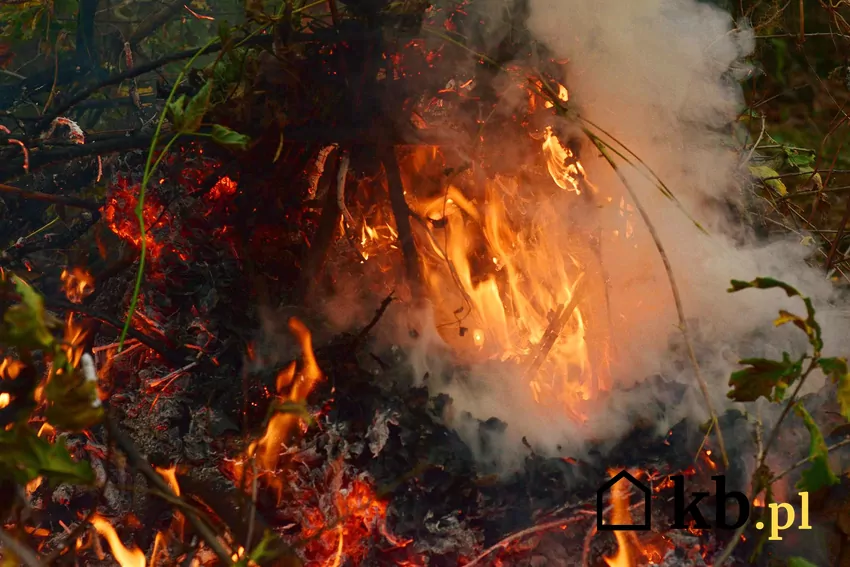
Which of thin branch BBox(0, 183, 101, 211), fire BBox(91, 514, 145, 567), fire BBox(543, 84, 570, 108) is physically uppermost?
fire BBox(543, 84, 570, 108)

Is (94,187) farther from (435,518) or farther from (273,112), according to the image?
(435,518)

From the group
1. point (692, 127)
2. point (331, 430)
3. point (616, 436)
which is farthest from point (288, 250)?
point (692, 127)

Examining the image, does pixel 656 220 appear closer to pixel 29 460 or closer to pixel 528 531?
pixel 528 531

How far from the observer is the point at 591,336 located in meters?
2.27

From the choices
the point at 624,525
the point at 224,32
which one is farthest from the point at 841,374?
the point at 224,32

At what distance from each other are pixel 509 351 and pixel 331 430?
0.68 meters

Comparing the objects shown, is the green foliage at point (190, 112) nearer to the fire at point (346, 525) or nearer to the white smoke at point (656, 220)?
the white smoke at point (656, 220)

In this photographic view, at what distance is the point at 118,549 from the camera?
1.91 meters

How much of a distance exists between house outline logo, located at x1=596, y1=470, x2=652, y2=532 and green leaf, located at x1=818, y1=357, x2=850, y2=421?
2.12 feet

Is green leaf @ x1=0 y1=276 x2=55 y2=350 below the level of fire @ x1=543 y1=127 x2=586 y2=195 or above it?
above

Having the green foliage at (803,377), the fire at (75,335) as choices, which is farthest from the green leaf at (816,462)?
the fire at (75,335)

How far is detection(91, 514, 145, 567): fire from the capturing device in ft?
6.23

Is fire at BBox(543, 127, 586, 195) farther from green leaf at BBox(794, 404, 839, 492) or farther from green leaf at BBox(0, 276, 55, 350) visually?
green leaf at BBox(0, 276, 55, 350)

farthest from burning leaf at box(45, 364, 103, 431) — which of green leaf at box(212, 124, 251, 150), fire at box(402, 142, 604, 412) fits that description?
fire at box(402, 142, 604, 412)
